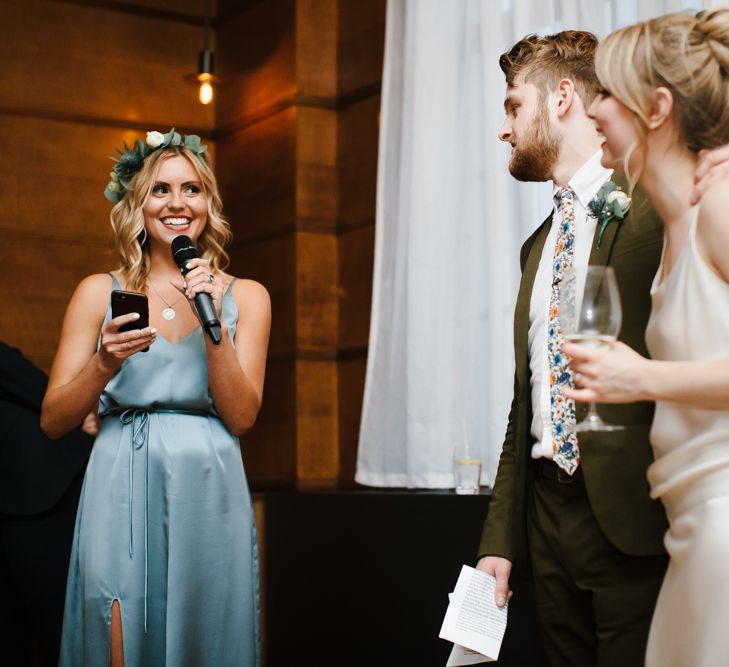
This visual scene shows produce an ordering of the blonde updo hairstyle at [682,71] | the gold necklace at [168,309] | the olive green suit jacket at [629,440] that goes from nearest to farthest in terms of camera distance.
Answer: the blonde updo hairstyle at [682,71] → the olive green suit jacket at [629,440] → the gold necklace at [168,309]

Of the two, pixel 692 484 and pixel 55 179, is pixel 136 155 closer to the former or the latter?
pixel 692 484

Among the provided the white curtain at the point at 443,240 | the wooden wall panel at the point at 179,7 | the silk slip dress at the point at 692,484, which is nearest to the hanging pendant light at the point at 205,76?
the wooden wall panel at the point at 179,7

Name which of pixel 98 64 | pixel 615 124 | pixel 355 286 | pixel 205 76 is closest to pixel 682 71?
pixel 615 124

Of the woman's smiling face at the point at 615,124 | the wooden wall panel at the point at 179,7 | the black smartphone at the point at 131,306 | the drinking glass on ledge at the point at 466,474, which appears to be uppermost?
the wooden wall panel at the point at 179,7

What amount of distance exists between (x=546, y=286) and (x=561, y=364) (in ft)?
0.62

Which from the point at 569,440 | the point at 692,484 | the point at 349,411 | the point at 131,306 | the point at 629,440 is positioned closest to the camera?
the point at 692,484

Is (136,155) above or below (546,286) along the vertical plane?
above

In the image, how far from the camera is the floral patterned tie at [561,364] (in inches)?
79.2

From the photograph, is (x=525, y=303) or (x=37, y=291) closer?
(x=525, y=303)

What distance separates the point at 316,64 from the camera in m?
4.79

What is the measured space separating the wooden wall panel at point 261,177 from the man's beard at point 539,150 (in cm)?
255

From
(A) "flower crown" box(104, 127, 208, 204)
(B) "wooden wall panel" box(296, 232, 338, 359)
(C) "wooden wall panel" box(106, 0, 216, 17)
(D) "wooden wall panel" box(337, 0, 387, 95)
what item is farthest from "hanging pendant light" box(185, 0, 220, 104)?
Answer: (A) "flower crown" box(104, 127, 208, 204)

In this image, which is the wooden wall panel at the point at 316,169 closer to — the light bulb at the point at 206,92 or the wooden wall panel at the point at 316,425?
the light bulb at the point at 206,92

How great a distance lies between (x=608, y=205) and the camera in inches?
78.1
